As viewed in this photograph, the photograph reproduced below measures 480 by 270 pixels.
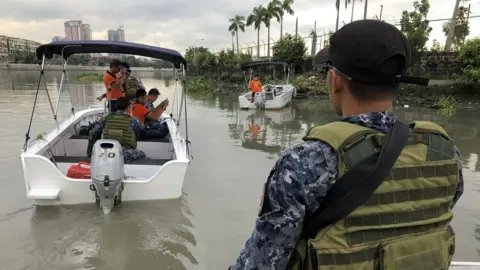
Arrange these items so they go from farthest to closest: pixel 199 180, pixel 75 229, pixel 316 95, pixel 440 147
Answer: pixel 316 95 → pixel 199 180 → pixel 75 229 → pixel 440 147

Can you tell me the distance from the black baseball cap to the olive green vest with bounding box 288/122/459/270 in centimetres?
17

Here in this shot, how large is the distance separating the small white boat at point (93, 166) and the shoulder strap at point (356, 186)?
12.0ft

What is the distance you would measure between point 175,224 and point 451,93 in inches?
734

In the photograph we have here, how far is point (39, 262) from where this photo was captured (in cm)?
378

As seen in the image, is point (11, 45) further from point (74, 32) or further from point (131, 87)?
point (131, 87)

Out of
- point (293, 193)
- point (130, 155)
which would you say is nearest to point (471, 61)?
point (130, 155)

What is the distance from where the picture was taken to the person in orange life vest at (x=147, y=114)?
21.9 ft

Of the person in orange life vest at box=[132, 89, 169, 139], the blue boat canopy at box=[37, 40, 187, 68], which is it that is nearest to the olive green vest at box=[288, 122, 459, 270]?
the blue boat canopy at box=[37, 40, 187, 68]

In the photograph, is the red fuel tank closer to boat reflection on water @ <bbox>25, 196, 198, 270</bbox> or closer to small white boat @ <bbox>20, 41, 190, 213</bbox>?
small white boat @ <bbox>20, 41, 190, 213</bbox>

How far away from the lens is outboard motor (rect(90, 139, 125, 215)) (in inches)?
167

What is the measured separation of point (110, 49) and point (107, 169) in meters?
2.66

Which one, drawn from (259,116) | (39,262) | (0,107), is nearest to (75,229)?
(39,262)

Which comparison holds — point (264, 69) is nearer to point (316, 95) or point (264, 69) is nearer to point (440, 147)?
point (316, 95)

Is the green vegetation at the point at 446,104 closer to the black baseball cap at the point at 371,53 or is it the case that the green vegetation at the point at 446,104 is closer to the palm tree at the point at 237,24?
the black baseball cap at the point at 371,53
